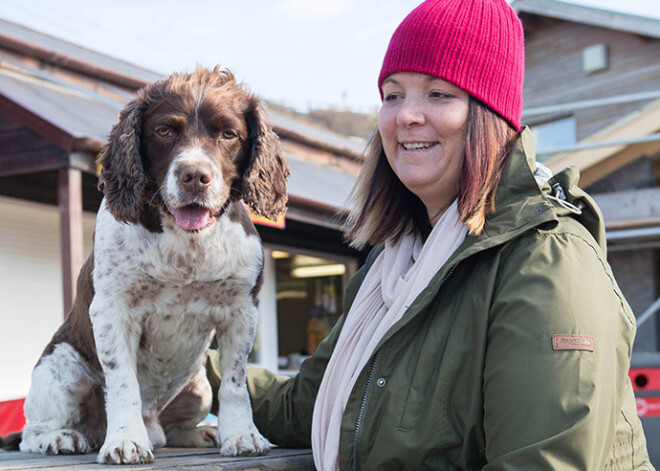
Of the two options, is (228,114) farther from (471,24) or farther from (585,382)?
(585,382)

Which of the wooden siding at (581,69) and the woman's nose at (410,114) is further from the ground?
the wooden siding at (581,69)

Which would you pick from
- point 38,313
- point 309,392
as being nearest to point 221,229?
point 309,392

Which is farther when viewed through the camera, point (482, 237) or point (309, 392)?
point (309, 392)

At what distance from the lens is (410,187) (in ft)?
7.75

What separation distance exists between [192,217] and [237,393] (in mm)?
630

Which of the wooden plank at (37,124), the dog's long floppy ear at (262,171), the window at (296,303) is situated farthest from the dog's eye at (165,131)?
the window at (296,303)

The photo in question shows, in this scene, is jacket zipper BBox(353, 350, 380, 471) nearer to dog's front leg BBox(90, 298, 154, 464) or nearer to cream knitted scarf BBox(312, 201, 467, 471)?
cream knitted scarf BBox(312, 201, 467, 471)

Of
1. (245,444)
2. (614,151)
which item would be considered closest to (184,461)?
(245,444)

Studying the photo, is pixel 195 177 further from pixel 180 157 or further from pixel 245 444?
pixel 245 444

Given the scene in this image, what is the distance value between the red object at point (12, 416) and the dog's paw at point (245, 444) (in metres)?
3.22

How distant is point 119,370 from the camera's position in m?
2.58

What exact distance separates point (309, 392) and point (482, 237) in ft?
3.33

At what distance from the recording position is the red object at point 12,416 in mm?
5301

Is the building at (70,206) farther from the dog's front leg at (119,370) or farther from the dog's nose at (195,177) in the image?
the dog's front leg at (119,370)
